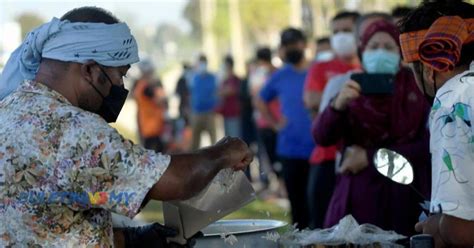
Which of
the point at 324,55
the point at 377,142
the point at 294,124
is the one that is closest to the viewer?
the point at 377,142

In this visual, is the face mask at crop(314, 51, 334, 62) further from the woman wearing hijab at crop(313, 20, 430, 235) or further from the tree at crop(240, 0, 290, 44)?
the tree at crop(240, 0, 290, 44)

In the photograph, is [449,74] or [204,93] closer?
[449,74]

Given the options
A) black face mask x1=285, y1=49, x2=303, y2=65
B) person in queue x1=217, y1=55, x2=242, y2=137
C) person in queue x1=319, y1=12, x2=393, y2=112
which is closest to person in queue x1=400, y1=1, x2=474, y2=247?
person in queue x1=319, y1=12, x2=393, y2=112

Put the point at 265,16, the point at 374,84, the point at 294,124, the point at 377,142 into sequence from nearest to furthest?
1. the point at 374,84
2. the point at 377,142
3. the point at 294,124
4. the point at 265,16

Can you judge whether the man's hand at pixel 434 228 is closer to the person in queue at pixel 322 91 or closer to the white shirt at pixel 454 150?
the white shirt at pixel 454 150

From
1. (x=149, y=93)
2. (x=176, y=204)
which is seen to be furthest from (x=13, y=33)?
(x=176, y=204)

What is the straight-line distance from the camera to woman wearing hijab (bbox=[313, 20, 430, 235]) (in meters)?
5.79

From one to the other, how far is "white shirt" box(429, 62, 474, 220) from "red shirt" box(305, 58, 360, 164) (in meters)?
4.55

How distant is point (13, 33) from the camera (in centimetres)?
2939

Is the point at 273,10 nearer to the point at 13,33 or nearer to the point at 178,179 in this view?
the point at 13,33

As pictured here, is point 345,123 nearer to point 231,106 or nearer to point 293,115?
point 293,115

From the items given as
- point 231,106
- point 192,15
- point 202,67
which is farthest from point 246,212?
point 192,15

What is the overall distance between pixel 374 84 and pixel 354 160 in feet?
1.39

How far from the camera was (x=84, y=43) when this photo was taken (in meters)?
3.65
